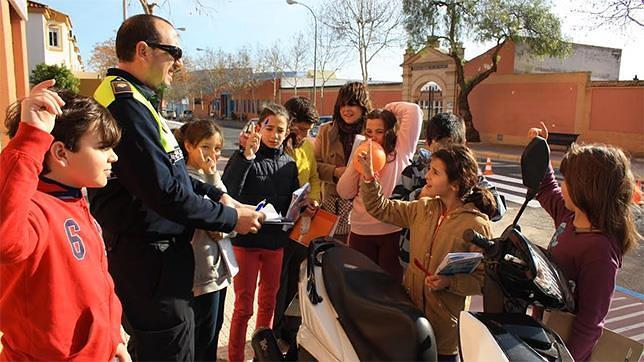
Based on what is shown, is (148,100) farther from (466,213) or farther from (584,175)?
(584,175)

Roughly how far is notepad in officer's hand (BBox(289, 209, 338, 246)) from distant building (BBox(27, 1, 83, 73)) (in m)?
33.8

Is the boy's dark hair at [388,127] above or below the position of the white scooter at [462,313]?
above

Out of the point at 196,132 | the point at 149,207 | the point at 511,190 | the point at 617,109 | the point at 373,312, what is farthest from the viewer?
the point at 617,109

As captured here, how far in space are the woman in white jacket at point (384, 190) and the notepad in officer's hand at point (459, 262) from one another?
1.39 metres

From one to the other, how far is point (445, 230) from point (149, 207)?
1256 mm

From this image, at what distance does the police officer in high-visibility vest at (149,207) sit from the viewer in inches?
71.0

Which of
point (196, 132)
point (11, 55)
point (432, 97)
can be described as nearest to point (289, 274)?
point (196, 132)

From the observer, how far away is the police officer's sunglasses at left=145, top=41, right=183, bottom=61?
1939 millimetres

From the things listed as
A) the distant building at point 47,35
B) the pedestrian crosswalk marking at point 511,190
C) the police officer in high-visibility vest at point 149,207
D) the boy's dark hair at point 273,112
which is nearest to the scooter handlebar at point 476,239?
the police officer in high-visibility vest at point 149,207

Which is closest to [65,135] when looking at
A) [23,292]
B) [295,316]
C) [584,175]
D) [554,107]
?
[23,292]

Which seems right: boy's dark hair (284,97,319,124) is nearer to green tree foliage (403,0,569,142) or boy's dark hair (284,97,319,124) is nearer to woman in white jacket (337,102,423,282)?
woman in white jacket (337,102,423,282)

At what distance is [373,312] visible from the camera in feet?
5.77

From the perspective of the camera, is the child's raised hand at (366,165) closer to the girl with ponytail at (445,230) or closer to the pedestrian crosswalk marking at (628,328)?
the girl with ponytail at (445,230)

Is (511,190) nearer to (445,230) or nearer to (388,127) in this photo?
(388,127)
